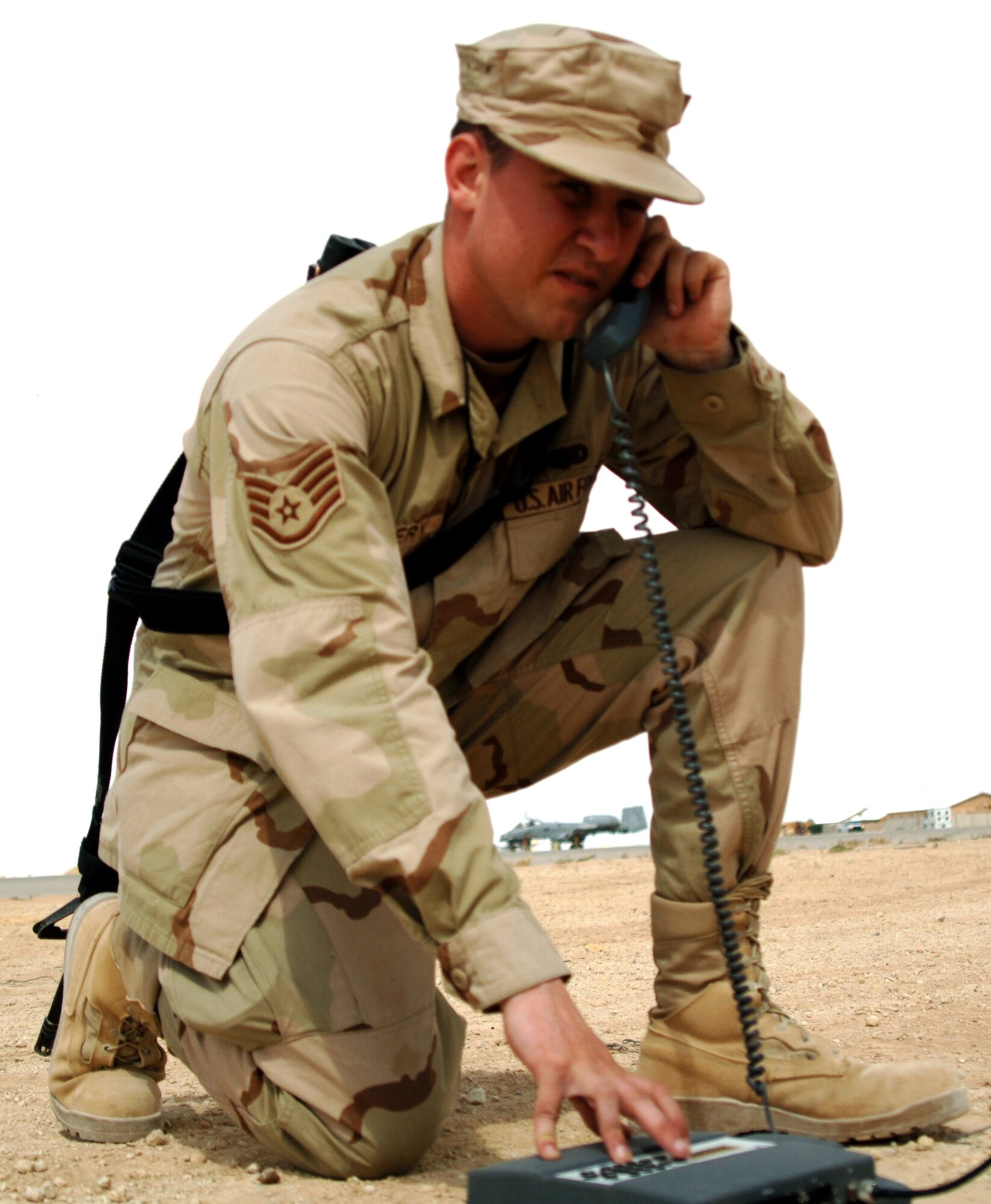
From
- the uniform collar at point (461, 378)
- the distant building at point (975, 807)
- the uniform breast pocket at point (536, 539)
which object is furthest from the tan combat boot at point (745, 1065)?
the distant building at point (975, 807)

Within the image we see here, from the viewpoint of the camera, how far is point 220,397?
2.49 meters

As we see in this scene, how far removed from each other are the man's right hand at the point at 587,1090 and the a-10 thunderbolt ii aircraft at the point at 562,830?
33894 millimetres

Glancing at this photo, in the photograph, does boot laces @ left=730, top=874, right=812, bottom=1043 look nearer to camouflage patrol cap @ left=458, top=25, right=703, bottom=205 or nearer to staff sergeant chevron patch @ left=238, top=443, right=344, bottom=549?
staff sergeant chevron patch @ left=238, top=443, right=344, bottom=549

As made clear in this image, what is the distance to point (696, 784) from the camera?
260 centimetres

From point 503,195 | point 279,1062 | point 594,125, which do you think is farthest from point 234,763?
point 594,125

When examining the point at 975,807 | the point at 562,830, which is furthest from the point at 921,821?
the point at 562,830

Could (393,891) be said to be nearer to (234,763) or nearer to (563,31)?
(234,763)

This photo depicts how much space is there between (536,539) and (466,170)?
798 millimetres

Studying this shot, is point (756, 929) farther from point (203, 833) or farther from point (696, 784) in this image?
point (203, 833)

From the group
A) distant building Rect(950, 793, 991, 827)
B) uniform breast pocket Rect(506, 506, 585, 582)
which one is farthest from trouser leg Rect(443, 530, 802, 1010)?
distant building Rect(950, 793, 991, 827)

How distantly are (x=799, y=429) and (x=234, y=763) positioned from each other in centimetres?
139

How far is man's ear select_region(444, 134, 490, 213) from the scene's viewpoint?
258 cm

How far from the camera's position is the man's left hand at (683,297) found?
104 inches

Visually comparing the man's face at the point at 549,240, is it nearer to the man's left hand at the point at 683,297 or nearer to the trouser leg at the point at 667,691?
the man's left hand at the point at 683,297
